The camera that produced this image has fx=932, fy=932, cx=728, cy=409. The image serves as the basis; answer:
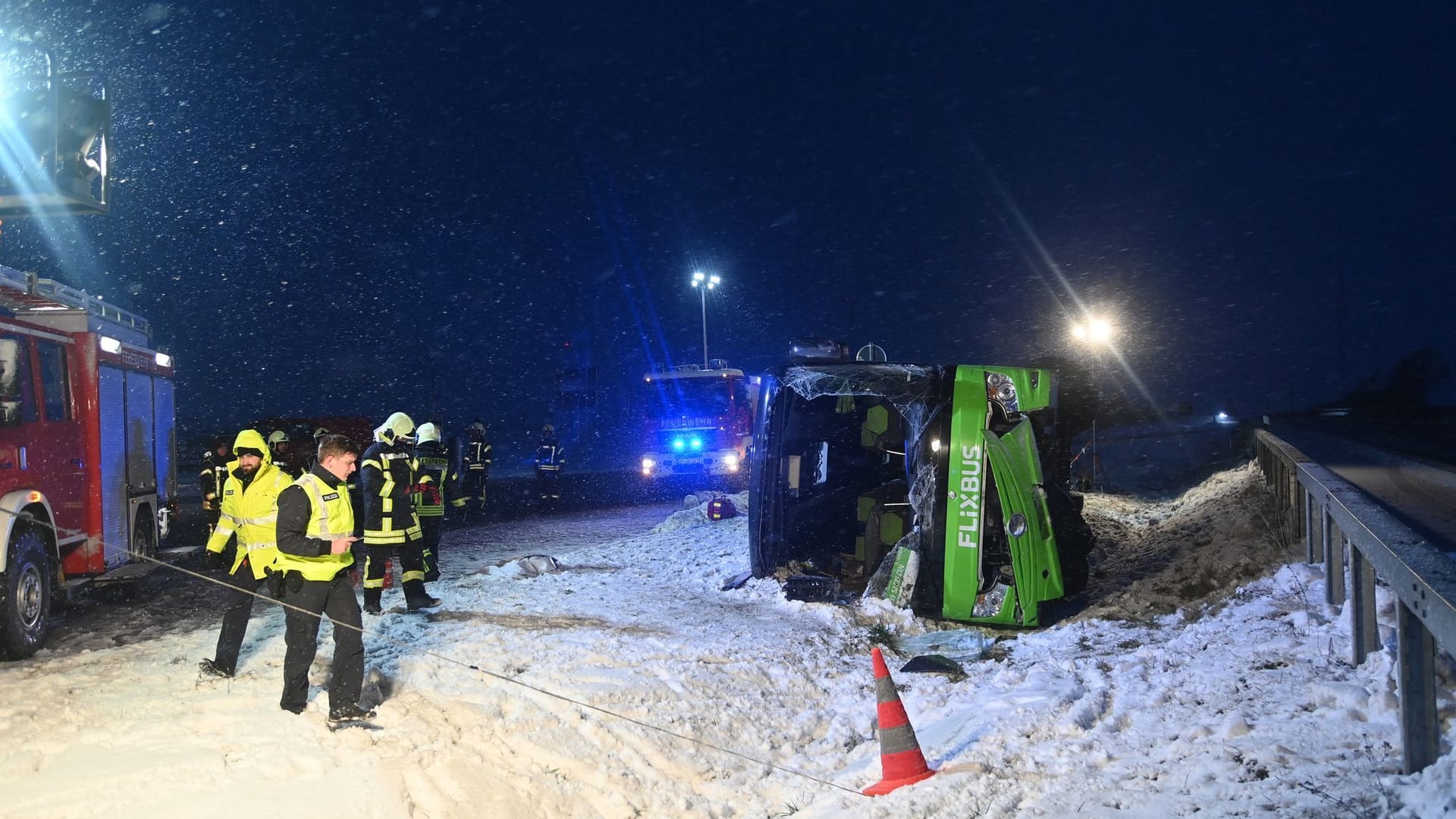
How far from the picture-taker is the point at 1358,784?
3.07 m

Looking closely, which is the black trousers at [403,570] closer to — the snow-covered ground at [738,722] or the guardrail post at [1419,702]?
the snow-covered ground at [738,722]

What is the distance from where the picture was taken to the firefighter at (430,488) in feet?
28.6

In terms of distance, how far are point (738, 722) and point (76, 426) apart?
269 inches

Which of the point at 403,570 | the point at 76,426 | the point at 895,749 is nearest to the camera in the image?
the point at 895,749

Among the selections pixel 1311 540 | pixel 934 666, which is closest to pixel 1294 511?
pixel 1311 540

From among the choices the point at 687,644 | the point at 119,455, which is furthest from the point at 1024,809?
the point at 119,455

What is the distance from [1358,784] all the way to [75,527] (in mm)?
9460

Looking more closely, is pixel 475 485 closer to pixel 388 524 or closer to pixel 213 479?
pixel 213 479

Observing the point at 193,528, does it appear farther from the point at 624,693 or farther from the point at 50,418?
the point at 624,693

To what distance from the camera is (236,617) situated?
613 cm

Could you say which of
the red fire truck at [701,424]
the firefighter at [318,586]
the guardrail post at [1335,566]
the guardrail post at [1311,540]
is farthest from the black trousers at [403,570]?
the red fire truck at [701,424]

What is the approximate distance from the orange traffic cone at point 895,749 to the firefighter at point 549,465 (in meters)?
15.9

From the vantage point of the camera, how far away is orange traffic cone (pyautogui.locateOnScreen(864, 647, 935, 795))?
4.48 meters

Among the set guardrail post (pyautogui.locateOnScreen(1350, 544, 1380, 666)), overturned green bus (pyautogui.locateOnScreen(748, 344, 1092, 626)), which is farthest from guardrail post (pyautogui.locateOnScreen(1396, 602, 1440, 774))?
overturned green bus (pyautogui.locateOnScreen(748, 344, 1092, 626))
